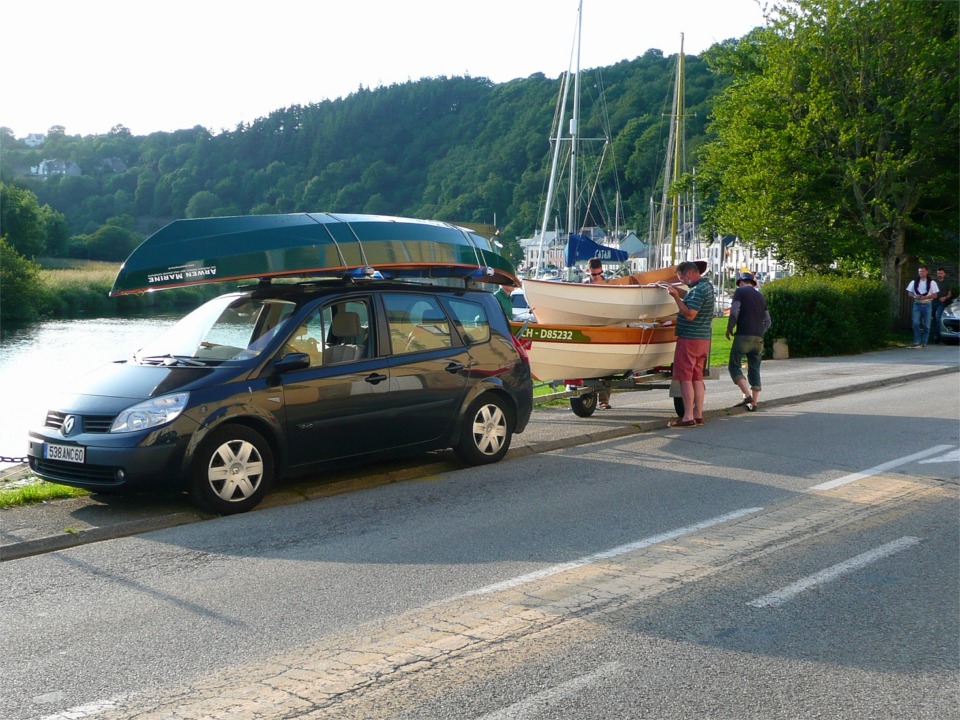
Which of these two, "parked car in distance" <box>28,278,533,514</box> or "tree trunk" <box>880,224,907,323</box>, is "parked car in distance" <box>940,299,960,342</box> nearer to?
"tree trunk" <box>880,224,907,323</box>

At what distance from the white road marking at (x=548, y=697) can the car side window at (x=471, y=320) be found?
5579 mm

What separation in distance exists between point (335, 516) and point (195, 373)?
1585 millimetres

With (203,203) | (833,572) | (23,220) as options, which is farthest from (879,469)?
(23,220)

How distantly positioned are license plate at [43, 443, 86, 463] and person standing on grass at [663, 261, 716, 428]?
7295 mm

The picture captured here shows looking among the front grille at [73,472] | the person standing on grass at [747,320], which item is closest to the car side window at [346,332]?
the front grille at [73,472]

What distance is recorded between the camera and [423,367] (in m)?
9.38

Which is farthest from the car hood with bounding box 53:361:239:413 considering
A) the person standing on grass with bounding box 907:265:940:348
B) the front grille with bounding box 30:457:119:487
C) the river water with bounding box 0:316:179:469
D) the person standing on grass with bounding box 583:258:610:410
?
the person standing on grass with bounding box 907:265:940:348

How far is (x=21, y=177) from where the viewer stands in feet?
193

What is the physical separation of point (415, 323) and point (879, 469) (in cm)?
470

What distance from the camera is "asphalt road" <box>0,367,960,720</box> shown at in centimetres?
436

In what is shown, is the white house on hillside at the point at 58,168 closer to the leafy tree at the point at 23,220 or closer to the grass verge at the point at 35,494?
the leafy tree at the point at 23,220

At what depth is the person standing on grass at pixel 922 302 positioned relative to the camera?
26266 millimetres

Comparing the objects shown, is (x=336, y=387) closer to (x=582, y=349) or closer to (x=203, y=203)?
(x=582, y=349)

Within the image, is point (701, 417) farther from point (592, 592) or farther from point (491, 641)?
point (491, 641)
